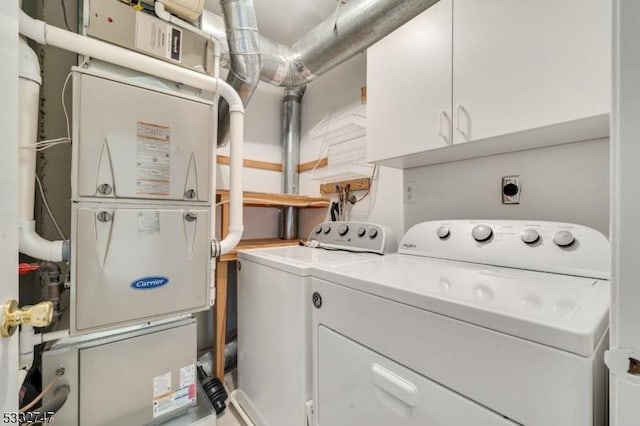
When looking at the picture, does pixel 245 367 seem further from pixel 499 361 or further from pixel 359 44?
pixel 359 44

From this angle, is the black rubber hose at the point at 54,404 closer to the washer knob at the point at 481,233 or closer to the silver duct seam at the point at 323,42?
the silver duct seam at the point at 323,42

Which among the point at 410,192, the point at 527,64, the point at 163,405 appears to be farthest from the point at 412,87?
the point at 163,405

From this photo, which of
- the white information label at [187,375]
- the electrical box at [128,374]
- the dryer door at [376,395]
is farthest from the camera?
the white information label at [187,375]

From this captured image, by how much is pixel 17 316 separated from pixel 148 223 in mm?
622

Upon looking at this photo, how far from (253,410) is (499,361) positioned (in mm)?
1289

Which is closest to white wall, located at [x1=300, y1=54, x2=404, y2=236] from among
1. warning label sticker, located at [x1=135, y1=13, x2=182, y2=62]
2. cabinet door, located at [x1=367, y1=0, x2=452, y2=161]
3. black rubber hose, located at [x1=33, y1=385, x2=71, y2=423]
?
cabinet door, located at [x1=367, y1=0, x2=452, y2=161]

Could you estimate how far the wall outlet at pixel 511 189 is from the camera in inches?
45.4

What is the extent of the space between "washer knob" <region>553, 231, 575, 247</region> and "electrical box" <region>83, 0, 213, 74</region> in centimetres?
162

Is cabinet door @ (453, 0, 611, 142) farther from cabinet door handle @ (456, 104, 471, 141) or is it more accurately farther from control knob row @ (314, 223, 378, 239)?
control knob row @ (314, 223, 378, 239)

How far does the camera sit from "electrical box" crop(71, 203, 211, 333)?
3.05 ft

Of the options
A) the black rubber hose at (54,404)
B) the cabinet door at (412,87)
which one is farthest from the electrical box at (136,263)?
the cabinet door at (412,87)

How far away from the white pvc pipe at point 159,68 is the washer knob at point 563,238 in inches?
51.7

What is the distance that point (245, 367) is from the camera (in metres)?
1.40

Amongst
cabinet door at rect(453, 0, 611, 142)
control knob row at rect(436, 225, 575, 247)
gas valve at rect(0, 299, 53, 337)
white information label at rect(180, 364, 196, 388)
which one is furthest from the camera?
white information label at rect(180, 364, 196, 388)
